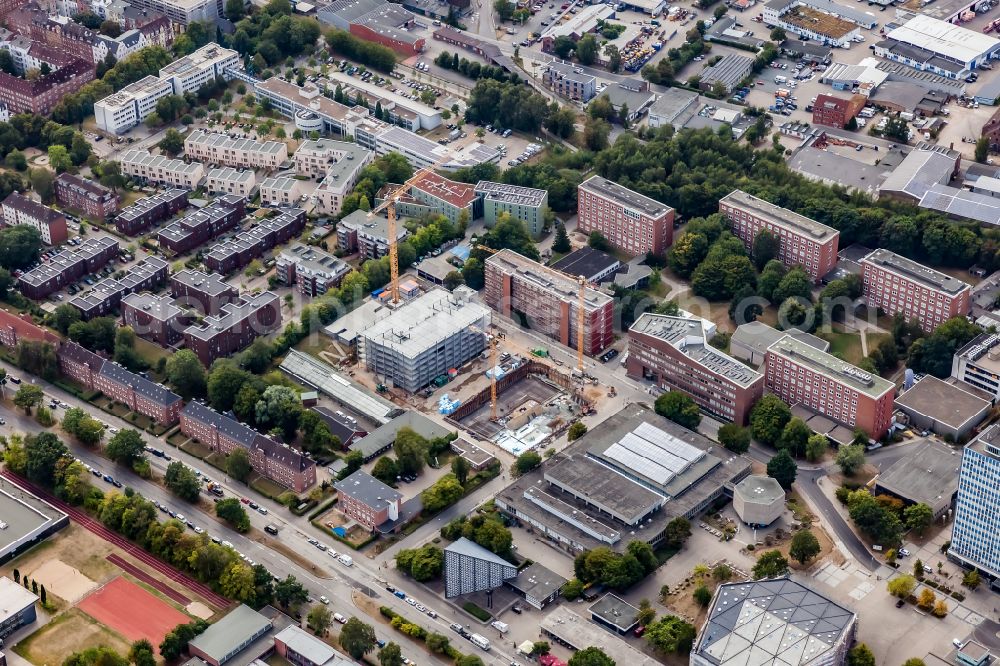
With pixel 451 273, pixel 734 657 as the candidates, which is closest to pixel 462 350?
pixel 451 273

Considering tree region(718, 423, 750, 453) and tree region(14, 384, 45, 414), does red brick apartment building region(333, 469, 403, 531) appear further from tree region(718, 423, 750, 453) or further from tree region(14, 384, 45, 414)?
tree region(14, 384, 45, 414)

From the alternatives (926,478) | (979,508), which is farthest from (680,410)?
(979,508)

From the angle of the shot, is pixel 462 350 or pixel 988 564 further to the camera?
pixel 462 350

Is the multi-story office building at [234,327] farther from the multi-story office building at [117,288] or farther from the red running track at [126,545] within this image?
the red running track at [126,545]

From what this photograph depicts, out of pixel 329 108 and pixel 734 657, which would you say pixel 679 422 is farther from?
pixel 329 108

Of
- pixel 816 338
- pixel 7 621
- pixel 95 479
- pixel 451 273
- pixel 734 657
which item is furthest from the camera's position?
pixel 451 273

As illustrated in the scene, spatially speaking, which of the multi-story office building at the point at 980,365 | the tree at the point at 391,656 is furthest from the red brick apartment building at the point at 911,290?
the tree at the point at 391,656
